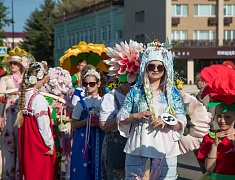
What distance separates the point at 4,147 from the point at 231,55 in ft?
166

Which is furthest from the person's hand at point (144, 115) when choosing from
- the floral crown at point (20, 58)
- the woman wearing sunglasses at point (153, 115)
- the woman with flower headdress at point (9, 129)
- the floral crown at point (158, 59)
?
the floral crown at point (20, 58)

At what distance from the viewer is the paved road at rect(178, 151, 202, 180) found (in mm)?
10334

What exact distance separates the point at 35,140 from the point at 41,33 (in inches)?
3315

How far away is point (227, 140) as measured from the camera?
5465 mm

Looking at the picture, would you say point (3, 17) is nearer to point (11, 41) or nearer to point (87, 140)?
point (87, 140)

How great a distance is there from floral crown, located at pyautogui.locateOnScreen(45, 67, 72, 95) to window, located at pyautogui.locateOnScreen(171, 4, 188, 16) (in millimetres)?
48514

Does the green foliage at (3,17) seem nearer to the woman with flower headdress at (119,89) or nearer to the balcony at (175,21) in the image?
the balcony at (175,21)

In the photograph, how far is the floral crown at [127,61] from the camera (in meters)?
6.04

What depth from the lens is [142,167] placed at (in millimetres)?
5492

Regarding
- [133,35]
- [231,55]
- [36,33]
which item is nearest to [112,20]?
[133,35]

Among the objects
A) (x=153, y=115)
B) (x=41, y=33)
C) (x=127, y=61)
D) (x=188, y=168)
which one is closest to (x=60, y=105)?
(x=127, y=61)

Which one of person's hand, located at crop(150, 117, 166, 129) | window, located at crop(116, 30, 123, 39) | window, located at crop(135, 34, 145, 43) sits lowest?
person's hand, located at crop(150, 117, 166, 129)

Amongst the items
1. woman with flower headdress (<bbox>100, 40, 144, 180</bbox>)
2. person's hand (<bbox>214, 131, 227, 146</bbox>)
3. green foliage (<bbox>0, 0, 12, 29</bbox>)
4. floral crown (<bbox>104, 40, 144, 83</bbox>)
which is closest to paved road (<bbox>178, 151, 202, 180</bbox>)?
woman with flower headdress (<bbox>100, 40, 144, 180</bbox>)

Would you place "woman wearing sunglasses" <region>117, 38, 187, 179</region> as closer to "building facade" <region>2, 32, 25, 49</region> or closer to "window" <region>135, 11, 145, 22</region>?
"building facade" <region>2, 32, 25, 49</region>
